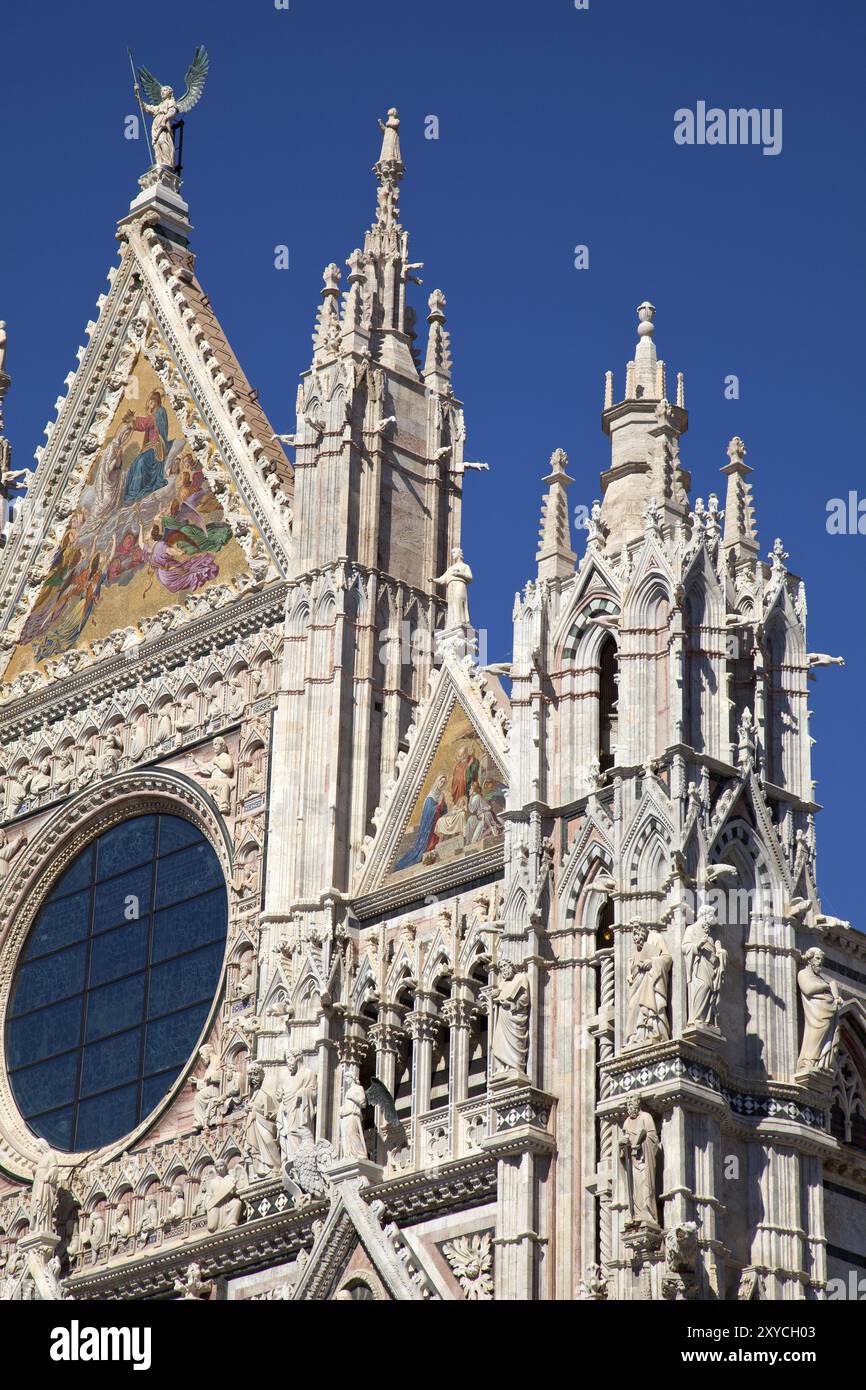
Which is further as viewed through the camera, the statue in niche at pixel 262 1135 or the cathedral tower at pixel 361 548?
the cathedral tower at pixel 361 548

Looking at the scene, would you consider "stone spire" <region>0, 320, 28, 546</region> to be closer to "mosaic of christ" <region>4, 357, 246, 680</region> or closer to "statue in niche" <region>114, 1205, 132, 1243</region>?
"mosaic of christ" <region>4, 357, 246, 680</region>

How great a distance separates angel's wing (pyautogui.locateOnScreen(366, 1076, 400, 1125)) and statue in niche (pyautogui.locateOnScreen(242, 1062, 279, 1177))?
1.16 m

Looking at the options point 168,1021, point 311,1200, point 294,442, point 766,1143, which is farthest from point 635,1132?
point 294,442

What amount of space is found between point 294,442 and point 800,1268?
1151 cm

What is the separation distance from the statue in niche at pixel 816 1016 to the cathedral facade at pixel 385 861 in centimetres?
4

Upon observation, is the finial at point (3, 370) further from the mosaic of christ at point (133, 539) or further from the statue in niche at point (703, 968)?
the statue in niche at point (703, 968)

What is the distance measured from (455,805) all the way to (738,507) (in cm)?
391

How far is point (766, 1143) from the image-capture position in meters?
24.2

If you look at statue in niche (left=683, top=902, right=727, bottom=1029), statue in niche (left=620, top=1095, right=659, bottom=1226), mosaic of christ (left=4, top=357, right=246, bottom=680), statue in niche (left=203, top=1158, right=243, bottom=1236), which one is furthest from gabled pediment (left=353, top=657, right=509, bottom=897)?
statue in niche (left=620, top=1095, right=659, bottom=1226)

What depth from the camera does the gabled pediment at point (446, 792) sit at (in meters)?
28.0

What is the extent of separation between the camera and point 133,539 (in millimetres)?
34031

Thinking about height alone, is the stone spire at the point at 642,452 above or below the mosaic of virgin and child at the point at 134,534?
below

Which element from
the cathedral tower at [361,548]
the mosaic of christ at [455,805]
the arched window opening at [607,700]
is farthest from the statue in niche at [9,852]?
the arched window opening at [607,700]

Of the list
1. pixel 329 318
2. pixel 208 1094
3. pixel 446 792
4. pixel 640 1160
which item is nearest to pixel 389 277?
pixel 329 318
